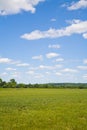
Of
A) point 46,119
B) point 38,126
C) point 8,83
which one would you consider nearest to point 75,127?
point 38,126

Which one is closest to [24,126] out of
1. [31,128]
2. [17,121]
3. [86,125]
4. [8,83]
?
[31,128]

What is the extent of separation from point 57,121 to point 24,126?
2.91m

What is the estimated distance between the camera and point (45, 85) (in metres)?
199

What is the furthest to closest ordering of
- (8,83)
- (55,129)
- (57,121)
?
1. (8,83)
2. (57,121)
3. (55,129)

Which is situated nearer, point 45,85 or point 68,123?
point 68,123

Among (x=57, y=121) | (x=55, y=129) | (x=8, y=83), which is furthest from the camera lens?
(x=8, y=83)

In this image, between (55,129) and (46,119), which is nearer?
(55,129)

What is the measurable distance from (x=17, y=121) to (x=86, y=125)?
4930mm

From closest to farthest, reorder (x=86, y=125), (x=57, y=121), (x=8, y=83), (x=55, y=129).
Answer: (x=55, y=129) < (x=86, y=125) < (x=57, y=121) < (x=8, y=83)

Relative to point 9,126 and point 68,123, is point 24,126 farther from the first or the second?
point 68,123

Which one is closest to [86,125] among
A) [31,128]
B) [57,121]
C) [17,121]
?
[57,121]

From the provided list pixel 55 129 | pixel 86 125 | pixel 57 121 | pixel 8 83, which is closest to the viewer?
pixel 55 129

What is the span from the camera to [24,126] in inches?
704

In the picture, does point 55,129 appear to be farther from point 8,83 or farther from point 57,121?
point 8,83
